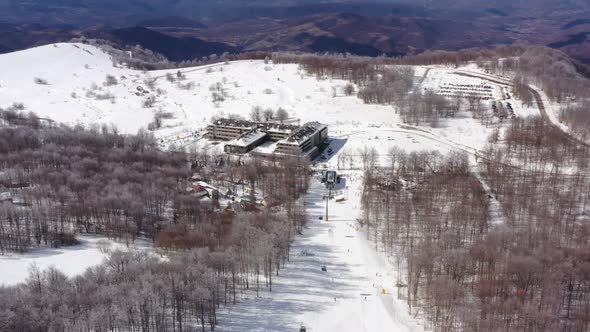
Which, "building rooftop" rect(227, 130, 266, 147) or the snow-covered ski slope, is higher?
the snow-covered ski slope

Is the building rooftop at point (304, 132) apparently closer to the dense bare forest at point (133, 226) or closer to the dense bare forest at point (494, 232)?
the dense bare forest at point (133, 226)

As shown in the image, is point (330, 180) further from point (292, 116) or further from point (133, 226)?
point (292, 116)

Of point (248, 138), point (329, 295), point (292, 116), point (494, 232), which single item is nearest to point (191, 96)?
point (292, 116)

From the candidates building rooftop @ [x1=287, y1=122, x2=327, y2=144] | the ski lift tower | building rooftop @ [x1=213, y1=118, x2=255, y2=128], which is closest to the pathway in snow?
the ski lift tower

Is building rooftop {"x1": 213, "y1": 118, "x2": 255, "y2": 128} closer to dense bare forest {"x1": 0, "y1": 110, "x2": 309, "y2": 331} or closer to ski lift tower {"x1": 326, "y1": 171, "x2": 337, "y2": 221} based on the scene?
dense bare forest {"x1": 0, "y1": 110, "x2": 309, "y2": 331}

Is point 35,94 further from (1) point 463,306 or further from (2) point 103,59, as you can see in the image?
(1) point 463,306

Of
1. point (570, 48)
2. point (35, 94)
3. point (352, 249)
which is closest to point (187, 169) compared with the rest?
point (352, 249)
